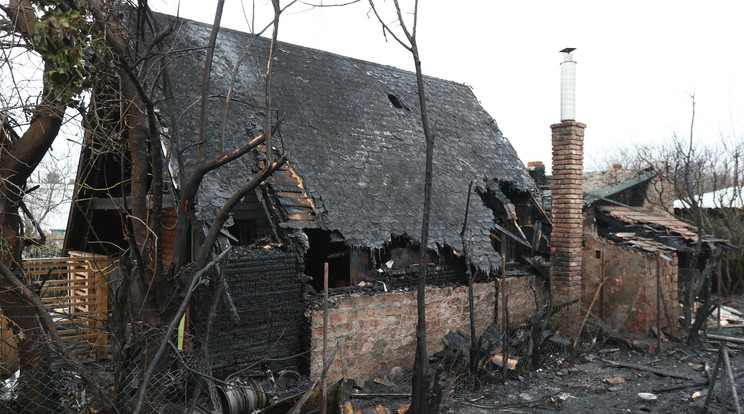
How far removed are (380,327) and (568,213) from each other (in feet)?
15.9

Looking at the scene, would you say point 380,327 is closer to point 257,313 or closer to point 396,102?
point 257,313

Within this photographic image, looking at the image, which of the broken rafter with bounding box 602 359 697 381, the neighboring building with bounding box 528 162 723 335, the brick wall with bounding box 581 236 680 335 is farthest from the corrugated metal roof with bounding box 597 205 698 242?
the broken rafter with bounding box 602 359 697 381

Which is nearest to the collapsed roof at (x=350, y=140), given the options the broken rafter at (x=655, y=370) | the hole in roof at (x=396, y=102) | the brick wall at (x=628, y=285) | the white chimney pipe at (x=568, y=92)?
the hole in roof at (x=396, y=102)

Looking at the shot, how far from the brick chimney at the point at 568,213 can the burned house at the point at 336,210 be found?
692 millimetres

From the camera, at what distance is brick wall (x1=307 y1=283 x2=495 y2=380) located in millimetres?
7426

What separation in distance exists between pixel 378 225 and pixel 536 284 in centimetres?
426

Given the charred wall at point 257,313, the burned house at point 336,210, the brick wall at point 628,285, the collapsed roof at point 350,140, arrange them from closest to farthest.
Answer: the charred wall at point 257,313, the burned house at point 336,210, the collapsed roof at point 350,140, the brick wall at point 628,285

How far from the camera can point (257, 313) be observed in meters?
6.79

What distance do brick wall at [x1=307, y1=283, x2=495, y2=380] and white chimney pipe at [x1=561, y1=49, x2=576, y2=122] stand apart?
428 cm

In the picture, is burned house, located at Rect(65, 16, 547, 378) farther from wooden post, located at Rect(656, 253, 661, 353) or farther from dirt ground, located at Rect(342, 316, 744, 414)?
wooden post, located at Rect(656, 253, 661, 353)

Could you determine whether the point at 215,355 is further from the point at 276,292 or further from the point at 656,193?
the point at 656,193

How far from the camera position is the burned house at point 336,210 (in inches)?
273

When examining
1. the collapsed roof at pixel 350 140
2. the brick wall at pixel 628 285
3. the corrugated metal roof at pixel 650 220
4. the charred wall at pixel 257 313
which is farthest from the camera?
the corrugated metal roof at pixel 650 220

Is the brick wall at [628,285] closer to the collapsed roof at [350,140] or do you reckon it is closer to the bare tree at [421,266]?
the collapsed roof at [350,140]
